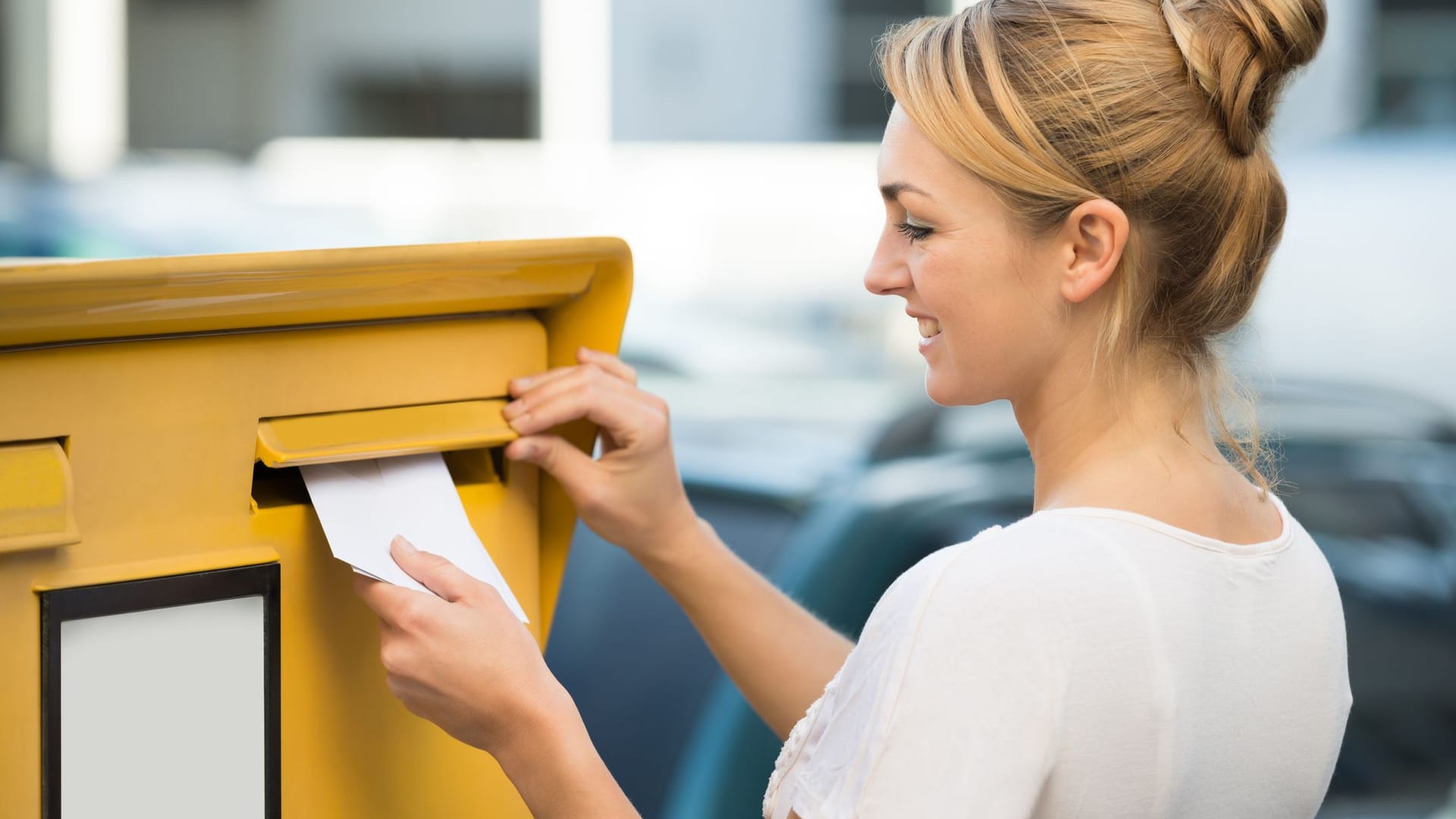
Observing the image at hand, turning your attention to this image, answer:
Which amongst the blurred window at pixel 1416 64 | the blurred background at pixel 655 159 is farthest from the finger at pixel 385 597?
the blurred window at pixel 1416 64

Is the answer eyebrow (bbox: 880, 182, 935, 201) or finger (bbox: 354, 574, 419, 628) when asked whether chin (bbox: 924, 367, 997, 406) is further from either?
finger (bbox: 354, 574, 419, 628)

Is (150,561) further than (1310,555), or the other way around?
(1310,555)

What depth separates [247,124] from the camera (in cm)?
1227

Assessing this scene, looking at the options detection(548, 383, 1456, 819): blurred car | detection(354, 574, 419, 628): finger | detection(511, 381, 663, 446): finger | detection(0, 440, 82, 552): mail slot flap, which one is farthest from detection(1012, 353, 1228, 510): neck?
detection(548, 383, 1456, 819): blurred car

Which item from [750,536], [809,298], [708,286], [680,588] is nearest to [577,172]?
[708,286]

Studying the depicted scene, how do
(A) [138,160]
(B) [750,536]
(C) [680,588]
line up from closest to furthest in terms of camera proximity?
(C) [680,588] → (B) [750,536] → (A) [138,160]

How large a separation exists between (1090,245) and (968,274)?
0.09 m

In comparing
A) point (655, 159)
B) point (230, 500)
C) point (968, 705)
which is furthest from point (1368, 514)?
point (655, 159)

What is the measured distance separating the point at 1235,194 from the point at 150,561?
0.87 metres

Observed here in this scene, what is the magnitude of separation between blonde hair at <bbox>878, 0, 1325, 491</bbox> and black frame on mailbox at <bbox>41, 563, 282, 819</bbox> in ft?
2.04

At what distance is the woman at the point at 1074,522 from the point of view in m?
0.98

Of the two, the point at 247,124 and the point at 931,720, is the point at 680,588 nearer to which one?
the point at 931,720

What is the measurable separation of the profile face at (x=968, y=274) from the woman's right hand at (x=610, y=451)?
303 mm

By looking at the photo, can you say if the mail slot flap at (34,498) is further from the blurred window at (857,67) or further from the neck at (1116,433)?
the blurred window at (857,67)
